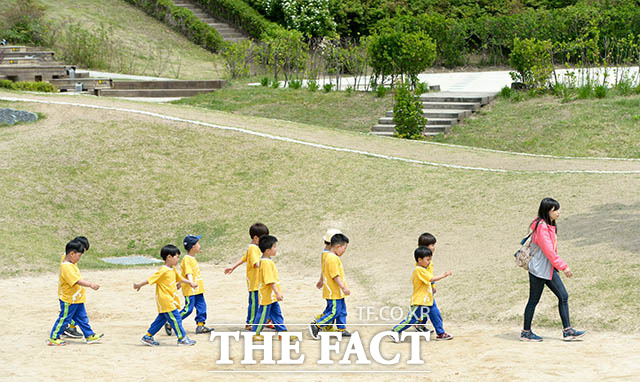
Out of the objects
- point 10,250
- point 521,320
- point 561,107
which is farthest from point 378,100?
point 521,320

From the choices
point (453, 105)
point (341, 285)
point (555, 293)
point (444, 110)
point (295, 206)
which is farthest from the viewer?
point (453, 105)

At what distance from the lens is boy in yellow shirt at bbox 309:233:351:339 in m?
9.09

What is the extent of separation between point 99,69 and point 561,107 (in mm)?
16855

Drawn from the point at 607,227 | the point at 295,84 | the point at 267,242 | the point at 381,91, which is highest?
the point at 295,84

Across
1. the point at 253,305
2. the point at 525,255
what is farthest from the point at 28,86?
the point at 525,255

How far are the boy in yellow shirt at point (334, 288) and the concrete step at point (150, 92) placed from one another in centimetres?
1984

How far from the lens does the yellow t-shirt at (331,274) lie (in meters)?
9.11

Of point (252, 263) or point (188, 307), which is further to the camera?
point (188, 307)

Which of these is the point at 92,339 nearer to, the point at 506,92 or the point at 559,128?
the point at 559,128

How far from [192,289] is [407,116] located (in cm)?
1331

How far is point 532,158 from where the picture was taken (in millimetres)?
18656

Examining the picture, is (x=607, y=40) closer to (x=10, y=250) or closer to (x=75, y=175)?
(x=75, y=175)

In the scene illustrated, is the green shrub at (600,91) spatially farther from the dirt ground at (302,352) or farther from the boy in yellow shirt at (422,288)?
the boy in yellow shirt at (422,288)

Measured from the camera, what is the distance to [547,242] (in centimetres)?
870
